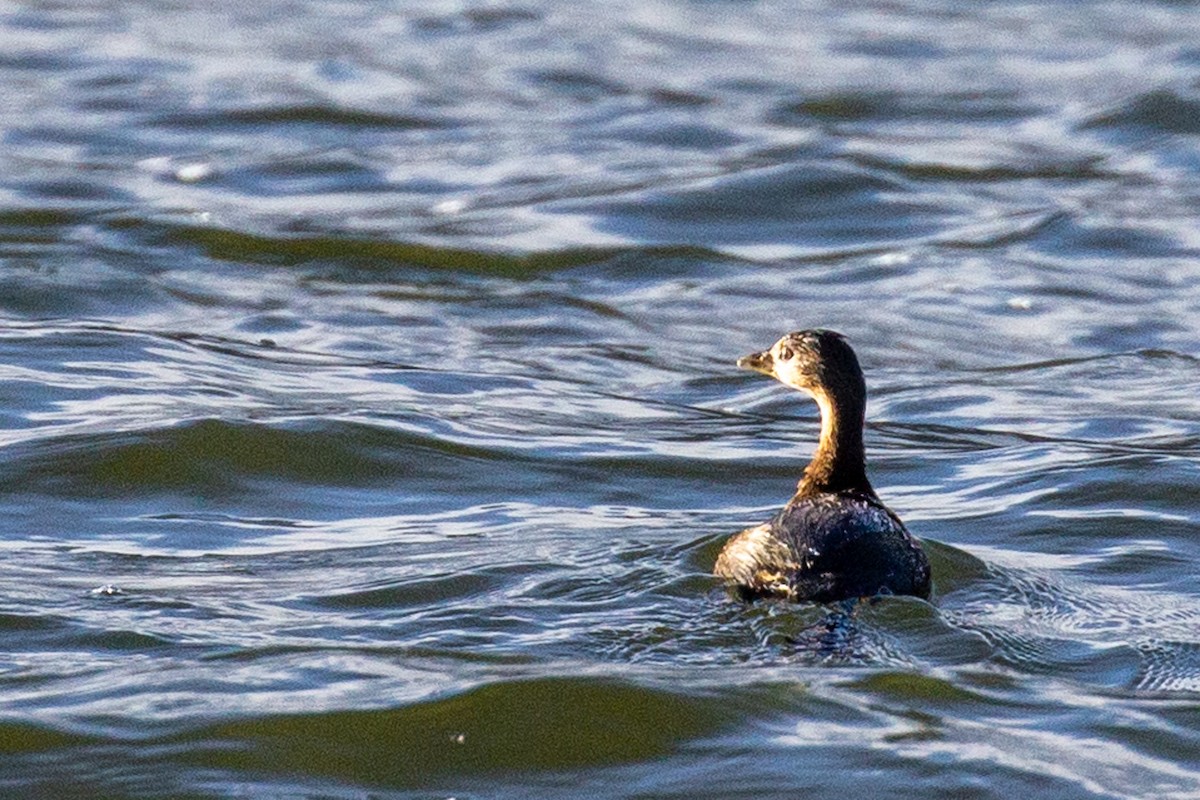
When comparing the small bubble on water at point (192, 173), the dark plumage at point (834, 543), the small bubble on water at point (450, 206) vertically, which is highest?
the small bubble on water at point (192, 173)

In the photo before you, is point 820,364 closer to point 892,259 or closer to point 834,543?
point 834,543

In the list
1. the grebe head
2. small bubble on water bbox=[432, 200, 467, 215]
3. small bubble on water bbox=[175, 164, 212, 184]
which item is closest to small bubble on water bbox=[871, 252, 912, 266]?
small bubble on water bbox=[432, 200, 467, 215]

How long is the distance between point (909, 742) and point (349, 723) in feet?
5.14

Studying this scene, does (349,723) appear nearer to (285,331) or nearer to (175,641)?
(175,641)

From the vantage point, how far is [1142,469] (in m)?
10.3

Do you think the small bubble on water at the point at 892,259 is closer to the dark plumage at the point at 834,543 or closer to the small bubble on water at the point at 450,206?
the small bubble on water at the point at 450,206

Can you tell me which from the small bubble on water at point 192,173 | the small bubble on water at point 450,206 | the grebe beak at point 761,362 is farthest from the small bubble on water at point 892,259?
the grebe beak at point 761,362

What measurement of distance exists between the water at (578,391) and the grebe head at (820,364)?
679 millimetres

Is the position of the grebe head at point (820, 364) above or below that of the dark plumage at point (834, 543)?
above

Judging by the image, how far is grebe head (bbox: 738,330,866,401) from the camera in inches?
350

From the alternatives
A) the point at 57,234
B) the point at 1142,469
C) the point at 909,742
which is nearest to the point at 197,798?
the point at 909,742

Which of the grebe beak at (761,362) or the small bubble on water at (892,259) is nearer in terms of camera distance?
the grebe beak at (761,362)

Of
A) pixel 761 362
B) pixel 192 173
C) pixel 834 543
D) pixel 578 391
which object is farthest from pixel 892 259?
pixel 834 543

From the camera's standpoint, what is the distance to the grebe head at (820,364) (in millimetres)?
8883
